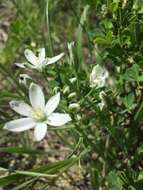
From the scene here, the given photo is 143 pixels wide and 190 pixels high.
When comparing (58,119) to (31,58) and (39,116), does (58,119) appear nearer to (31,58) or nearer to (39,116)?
(39,116)

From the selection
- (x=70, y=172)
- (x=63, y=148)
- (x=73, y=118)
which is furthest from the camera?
(x=63, y=148)

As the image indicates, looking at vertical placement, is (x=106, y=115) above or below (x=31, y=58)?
below

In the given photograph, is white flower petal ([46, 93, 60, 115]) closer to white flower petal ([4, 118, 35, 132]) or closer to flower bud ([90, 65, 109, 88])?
white flower petal ([4, 118, 35, 132])

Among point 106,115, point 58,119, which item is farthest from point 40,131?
point 106,115

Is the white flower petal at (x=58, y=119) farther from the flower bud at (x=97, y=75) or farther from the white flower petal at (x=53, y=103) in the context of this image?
the flower bud at (x=97, y=75)

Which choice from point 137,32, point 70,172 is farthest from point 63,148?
point 137,32

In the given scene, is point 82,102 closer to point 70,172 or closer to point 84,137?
point 84,137

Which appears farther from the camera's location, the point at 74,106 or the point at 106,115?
the point at 106,115
